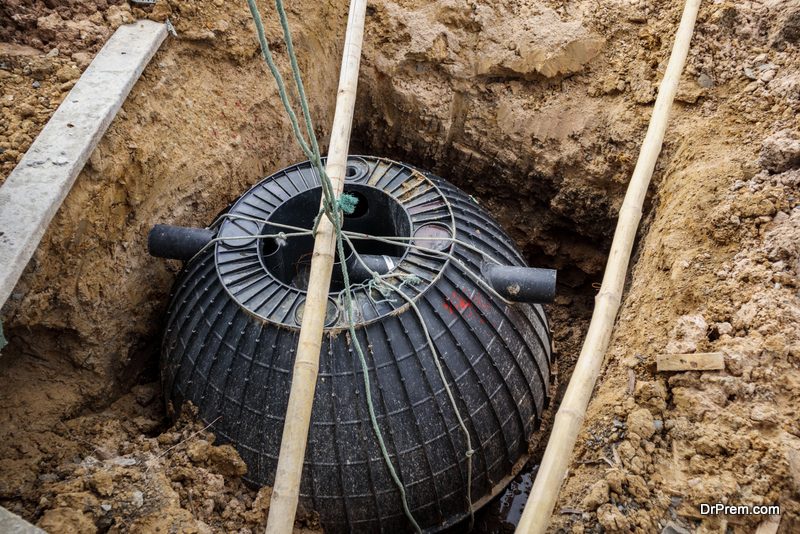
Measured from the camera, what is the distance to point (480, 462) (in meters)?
4.72

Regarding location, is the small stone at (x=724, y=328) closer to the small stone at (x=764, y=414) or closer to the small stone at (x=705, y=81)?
the small stone at (x=764, y=414)

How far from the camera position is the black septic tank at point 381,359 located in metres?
4.34

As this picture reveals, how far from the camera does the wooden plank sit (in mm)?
3926

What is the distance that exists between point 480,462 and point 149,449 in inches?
102

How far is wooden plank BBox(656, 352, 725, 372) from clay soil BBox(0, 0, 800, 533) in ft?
0.23

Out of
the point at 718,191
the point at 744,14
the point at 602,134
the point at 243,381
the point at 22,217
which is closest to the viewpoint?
the point at 22,217

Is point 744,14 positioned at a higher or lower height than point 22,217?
higher

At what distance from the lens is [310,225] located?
18.3 ft

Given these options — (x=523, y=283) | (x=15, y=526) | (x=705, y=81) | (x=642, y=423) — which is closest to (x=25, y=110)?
(x=15, y=526)

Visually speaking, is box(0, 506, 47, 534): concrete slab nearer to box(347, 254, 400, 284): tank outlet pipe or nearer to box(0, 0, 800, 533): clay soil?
box(0, 0, 800, 533): clay soil

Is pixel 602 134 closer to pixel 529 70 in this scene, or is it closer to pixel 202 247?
pixel 529 70

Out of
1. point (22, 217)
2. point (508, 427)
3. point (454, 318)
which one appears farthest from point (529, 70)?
point (22, 217)

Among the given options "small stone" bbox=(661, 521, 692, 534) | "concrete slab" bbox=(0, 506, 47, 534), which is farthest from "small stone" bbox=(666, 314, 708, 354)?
"concrete slab" bbox=(0, 506, 47, 534)

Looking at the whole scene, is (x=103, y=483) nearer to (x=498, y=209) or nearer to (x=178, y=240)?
(x=178, y=240)
